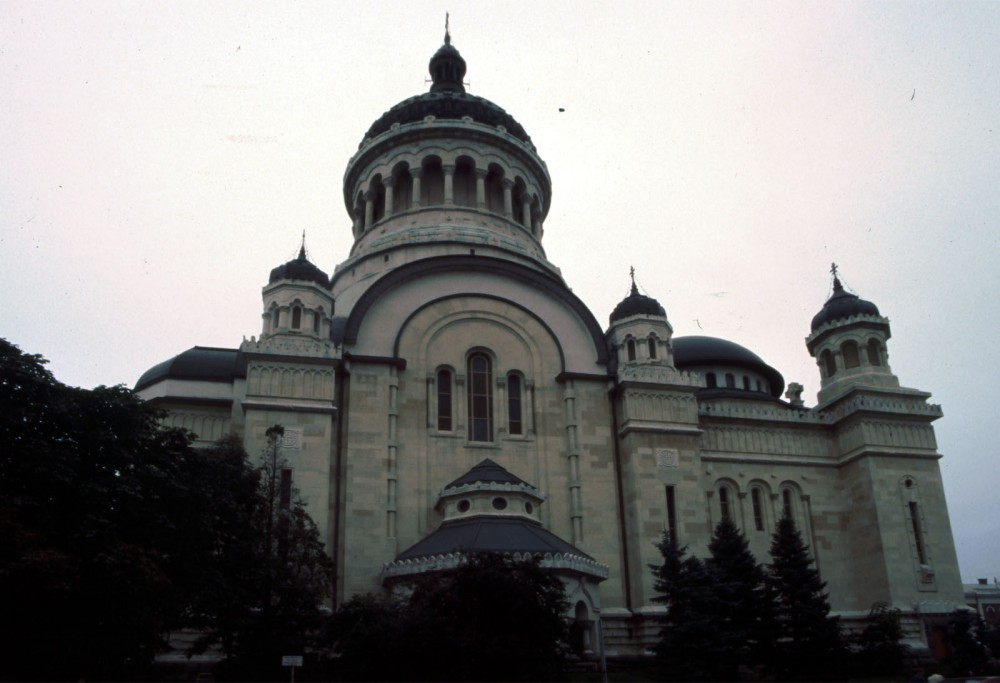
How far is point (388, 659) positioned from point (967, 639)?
19796 mm

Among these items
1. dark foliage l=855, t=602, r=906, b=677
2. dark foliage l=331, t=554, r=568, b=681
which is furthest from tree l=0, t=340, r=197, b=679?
dark foliage l=855, t=602, r=906, b=677

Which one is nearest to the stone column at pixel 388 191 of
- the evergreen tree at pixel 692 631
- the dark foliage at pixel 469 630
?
the evergreen tree at pixel 692 631

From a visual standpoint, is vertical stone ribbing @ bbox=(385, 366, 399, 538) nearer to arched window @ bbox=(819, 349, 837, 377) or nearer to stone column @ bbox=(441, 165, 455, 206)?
stone column @ bbox=(441, 165, 455, 206)

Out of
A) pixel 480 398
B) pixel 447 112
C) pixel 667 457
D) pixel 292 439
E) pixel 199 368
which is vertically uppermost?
pixel 447 112

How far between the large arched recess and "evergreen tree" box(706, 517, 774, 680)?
8725 mm

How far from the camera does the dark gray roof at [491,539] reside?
26031mm

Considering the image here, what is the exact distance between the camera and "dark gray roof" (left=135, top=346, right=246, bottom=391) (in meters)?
32.7

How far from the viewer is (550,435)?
3212 centimetres

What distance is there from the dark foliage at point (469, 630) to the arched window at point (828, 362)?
21238 millimetres

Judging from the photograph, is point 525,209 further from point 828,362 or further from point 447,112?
point 828,362

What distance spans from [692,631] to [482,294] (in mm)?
14821

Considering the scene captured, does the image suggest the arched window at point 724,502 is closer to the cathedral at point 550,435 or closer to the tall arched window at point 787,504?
the cathedral at point 550,435

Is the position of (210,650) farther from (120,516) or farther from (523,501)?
(523,501)

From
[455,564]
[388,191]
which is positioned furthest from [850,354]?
[388,191]
